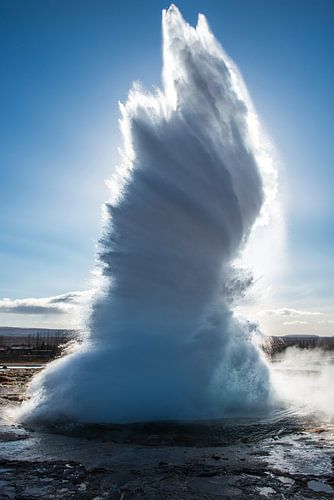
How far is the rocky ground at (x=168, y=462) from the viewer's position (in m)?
7.15

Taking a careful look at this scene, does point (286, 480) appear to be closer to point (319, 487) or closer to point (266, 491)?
point (319, 487)

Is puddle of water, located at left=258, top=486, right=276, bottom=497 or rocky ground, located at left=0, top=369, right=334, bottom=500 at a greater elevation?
puddle of water, located at left=258, top=486, right=276, bottom=497

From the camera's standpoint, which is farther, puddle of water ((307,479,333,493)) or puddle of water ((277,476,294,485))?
puddle of water ((277,476,294,485))

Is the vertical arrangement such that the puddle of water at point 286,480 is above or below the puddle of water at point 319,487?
below

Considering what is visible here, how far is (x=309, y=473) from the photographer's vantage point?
8.19 metres

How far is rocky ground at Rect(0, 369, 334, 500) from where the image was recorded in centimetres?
715

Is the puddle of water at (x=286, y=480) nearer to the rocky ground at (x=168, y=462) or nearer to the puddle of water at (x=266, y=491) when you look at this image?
the rocky ground at (x=168, y=462)

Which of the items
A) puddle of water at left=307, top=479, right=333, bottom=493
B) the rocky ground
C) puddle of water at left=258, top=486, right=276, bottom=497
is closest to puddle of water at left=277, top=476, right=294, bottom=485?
the rocky ground

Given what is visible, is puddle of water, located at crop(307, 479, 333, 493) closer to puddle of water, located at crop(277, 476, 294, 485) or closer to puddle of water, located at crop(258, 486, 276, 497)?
puddle of water, located at crop(277, 476, 294, 485)

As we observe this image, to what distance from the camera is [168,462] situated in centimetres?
888

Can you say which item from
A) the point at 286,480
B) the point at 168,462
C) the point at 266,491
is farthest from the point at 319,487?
the point at 168,462

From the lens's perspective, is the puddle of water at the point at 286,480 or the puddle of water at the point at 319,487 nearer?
the puddle of water at the point at 319,487

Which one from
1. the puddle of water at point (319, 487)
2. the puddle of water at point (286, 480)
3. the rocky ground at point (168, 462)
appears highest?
the puddle of water at point (319, 487)

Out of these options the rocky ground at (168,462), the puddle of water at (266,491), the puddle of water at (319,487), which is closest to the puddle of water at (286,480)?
the rocky ground at (168,462)
